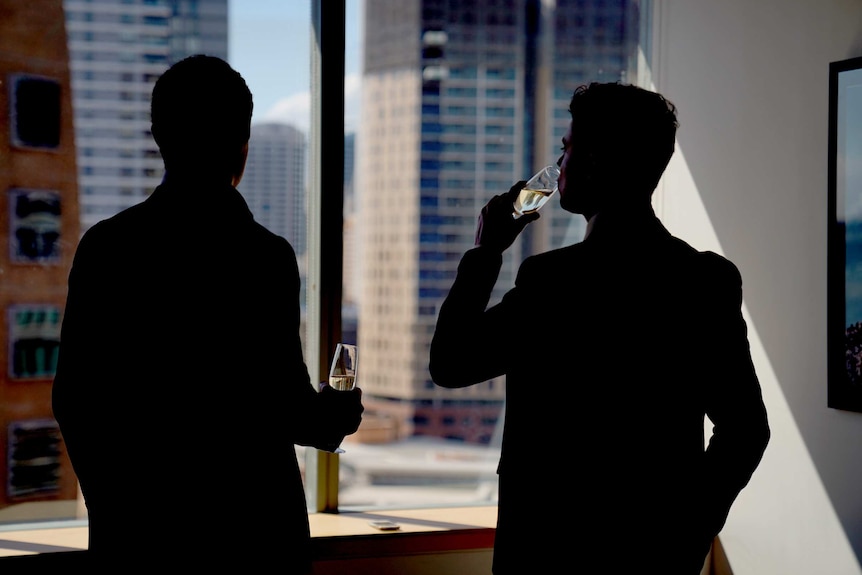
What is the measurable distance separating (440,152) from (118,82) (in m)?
1.06

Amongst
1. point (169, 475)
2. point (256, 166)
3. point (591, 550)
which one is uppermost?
point (256, 166)

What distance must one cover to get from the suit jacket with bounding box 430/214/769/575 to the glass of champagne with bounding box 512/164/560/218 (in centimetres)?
44

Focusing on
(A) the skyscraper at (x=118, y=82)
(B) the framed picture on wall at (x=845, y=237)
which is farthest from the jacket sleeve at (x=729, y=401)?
(A) the skyscraper at (x=118, y=82)

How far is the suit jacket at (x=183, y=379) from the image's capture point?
4.07ft

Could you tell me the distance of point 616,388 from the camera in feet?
4.33

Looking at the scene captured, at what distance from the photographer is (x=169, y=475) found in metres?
1.26

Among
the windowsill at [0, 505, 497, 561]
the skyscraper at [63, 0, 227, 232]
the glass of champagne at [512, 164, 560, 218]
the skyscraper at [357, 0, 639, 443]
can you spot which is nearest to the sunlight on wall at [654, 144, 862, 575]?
the skyscraper at [357, 0, 639, 443]

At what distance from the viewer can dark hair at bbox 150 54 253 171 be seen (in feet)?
4.23

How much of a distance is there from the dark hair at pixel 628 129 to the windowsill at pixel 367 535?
1535 millimetres

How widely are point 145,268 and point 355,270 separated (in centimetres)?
154

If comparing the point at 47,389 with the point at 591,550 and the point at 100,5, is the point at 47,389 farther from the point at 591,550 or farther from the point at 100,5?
the point at 591,550

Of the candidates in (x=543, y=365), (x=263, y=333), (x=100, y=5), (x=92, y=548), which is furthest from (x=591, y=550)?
(x=100, y=5)

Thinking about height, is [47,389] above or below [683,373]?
below

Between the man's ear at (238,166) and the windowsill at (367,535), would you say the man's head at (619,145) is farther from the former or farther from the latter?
the windowsill at (367,535)
